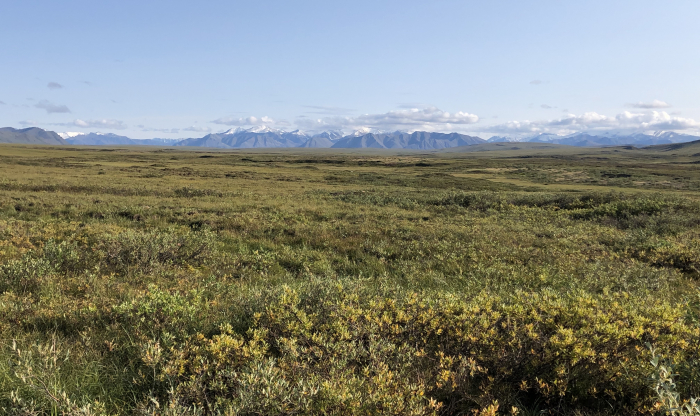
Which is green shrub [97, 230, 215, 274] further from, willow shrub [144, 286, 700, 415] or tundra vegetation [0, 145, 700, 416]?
willow shrub [144, 286, 700, 415]

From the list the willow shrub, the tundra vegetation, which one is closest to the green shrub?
the tundra vegetation

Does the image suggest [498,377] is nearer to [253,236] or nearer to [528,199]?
[253,236]

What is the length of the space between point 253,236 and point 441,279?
7684 millimetres

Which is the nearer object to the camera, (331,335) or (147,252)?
(331,335)

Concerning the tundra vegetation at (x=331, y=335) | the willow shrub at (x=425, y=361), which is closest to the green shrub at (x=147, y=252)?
the tundra vegetation at (x=331, y=335)

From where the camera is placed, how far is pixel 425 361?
3.80 meters

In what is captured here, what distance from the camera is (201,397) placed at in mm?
2992

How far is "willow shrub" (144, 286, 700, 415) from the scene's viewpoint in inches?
113

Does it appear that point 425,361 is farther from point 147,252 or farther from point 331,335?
point 147,252

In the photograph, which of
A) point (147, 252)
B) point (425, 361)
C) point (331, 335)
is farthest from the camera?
point (147, 252)

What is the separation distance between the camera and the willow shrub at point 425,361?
287 centimetres

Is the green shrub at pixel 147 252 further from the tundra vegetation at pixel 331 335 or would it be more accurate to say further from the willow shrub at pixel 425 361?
the willow shrub at pixel 425 361

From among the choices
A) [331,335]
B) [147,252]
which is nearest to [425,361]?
[331,335]

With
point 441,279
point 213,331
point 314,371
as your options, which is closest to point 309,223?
point 441,279
